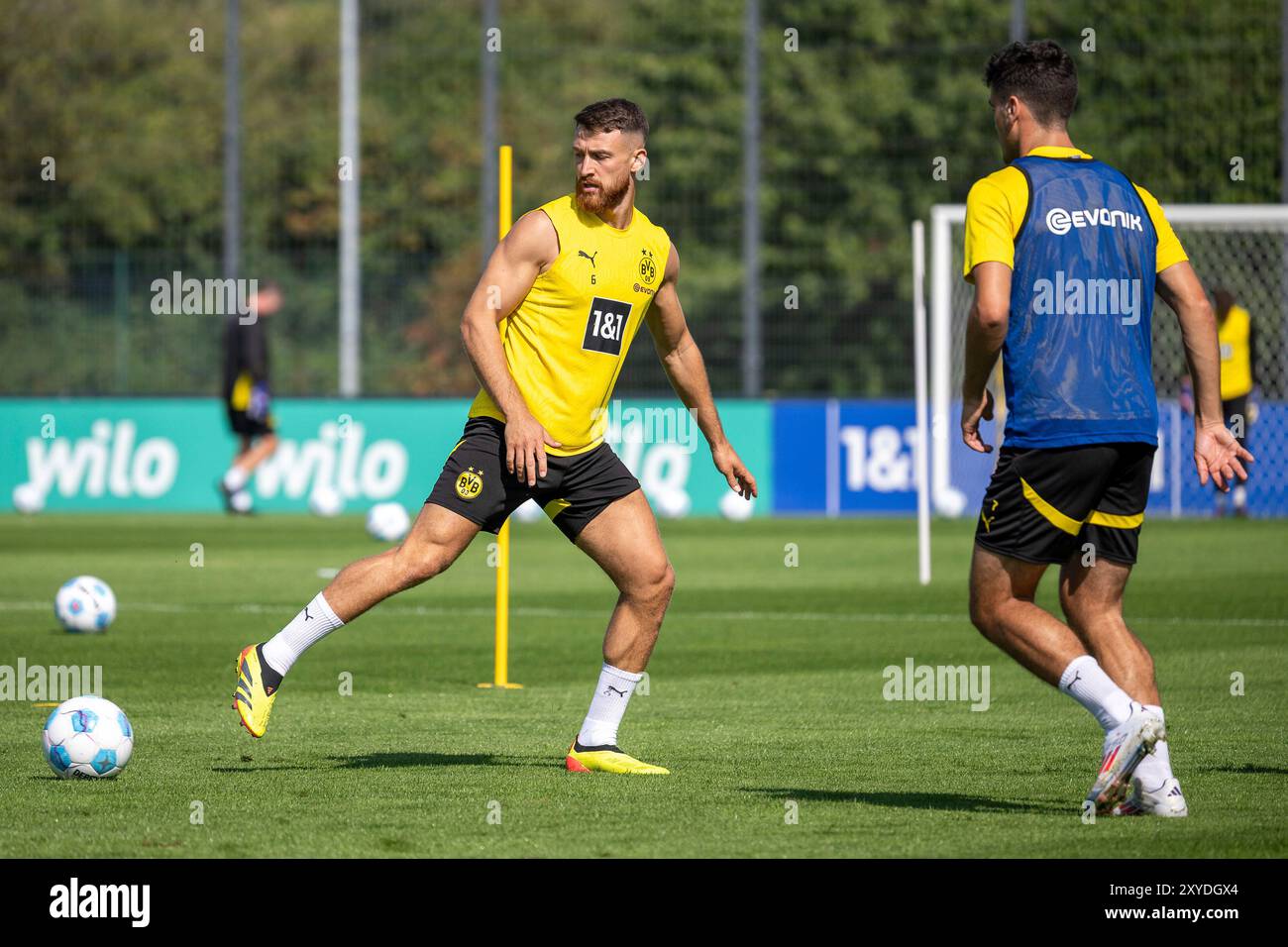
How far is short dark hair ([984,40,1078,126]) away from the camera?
22.2 ft

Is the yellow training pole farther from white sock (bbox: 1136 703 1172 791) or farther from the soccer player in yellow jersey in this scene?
white sock (bbox: 1136 703 1172 791)

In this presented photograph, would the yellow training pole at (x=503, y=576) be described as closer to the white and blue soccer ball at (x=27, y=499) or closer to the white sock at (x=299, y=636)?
the white sock at (x=299, y=636)

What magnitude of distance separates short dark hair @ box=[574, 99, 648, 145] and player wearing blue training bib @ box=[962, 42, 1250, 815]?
1.43 meters

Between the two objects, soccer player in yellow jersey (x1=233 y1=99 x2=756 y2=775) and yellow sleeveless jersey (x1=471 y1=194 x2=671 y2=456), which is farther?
yellow sleeveless jersey (x1=471 y1=194 x2=671 y2=456)

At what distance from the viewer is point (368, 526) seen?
66.7ft

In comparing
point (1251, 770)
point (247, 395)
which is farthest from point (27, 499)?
point (1251, 770)

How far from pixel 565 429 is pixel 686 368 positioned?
793 mm

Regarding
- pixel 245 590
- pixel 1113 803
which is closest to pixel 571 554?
pixel 245 590

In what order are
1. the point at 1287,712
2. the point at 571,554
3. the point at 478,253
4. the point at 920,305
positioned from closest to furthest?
the point at 1287,712
the point at 920,305
the point at 571,554
the point at 478,253

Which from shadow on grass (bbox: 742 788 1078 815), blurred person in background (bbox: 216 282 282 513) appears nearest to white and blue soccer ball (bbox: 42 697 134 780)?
shadow on grass (bbox: 742 788 1078 815)

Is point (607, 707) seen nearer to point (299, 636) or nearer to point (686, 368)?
point (299, 636)

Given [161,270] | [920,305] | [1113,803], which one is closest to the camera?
[1113,803]
